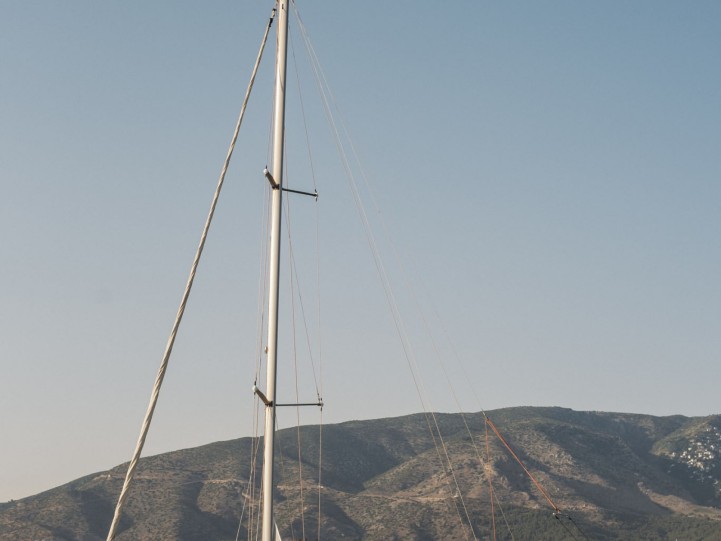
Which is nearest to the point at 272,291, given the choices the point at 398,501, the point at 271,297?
the point at 271,297

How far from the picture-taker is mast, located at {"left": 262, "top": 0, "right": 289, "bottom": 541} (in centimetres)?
1784

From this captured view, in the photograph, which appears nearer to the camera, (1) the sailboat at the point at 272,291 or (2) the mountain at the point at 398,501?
(1) the sailboat at the point at 272,291

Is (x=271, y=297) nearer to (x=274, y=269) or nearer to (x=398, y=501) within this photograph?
(x=274, y=269)

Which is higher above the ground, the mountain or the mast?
the mountain

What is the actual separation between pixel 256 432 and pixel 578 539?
12777 centimetres

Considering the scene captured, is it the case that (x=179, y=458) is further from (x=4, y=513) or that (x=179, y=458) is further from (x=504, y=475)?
(x=504, y=475)

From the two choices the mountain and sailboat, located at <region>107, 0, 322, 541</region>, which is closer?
sailboat, located at <region>107, 0, 322, 541</region>

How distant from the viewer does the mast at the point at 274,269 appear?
58.5 feet

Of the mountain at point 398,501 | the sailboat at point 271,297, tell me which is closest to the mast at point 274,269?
the sailboat at point 271,297

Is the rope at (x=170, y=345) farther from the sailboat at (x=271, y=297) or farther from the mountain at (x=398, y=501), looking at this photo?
the mountain at (x=398, y=501)

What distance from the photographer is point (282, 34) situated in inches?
812

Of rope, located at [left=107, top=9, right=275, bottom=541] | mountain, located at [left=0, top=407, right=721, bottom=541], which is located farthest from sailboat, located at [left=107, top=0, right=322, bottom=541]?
mountain, located at [left=0, top=407, right=721, bottom=541]

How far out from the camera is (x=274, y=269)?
18.8 m

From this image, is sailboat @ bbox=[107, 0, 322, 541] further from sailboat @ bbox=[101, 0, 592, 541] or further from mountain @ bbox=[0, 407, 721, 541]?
mountain @ bbox=[0, 407, 721, 541]
